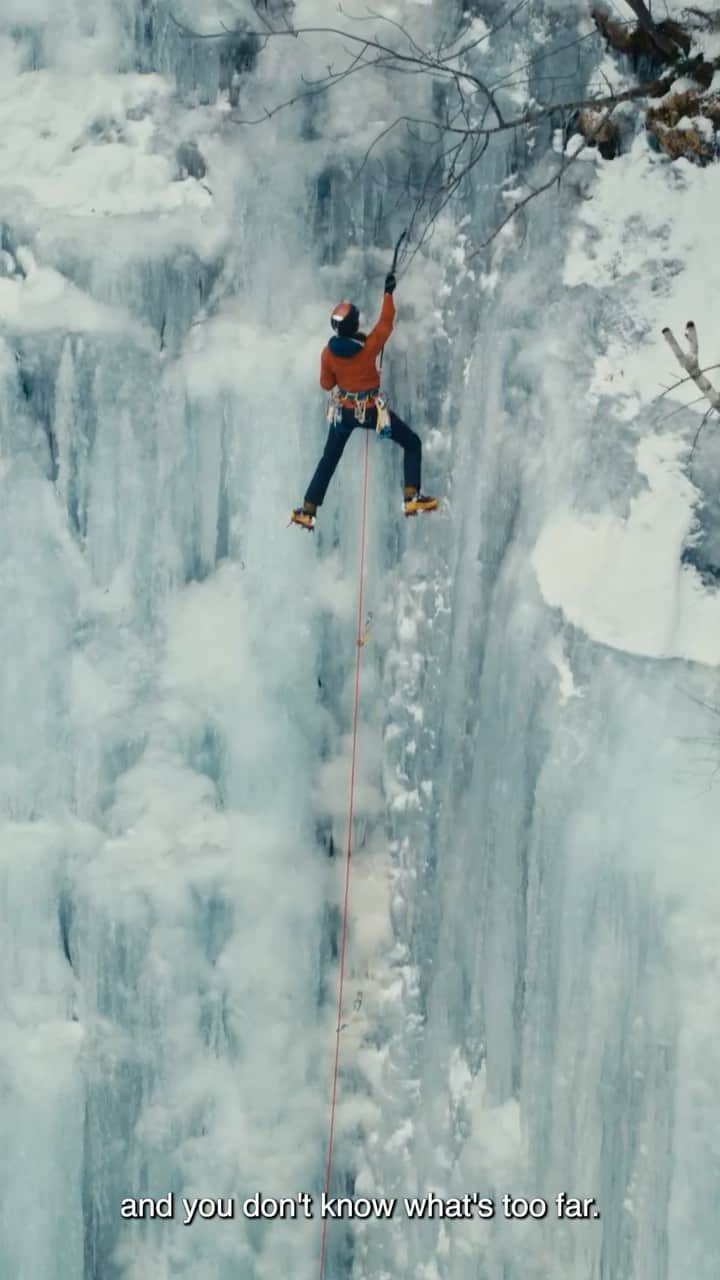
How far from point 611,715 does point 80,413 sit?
8.29ft

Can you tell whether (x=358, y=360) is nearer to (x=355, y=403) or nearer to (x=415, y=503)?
(x=355, y=403)

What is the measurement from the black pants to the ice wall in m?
0.30

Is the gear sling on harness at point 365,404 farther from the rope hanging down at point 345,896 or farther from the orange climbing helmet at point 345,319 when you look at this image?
the rope hanging down at point 345,896

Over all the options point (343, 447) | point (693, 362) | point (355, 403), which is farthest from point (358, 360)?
point (693, 362)

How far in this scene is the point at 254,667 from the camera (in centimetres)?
619

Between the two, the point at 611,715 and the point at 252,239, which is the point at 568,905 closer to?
the point at 611,715

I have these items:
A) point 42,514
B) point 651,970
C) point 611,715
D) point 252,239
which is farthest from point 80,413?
point 651,970

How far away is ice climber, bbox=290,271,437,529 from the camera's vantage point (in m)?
5.26

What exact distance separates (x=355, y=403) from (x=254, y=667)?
4.17 feet

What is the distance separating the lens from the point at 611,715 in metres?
5.38

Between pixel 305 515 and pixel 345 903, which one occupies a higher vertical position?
pixel 305 515

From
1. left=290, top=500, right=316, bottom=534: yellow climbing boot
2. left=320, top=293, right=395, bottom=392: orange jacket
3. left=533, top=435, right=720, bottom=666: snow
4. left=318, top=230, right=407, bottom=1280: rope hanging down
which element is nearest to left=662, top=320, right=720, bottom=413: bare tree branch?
left=533, top=435, right=720, bottom=666: snow

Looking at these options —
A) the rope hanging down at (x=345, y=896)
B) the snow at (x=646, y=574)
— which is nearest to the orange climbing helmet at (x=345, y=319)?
the snow at (x=646, y=574)

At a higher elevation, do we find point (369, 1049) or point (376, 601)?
point (376, 601)
